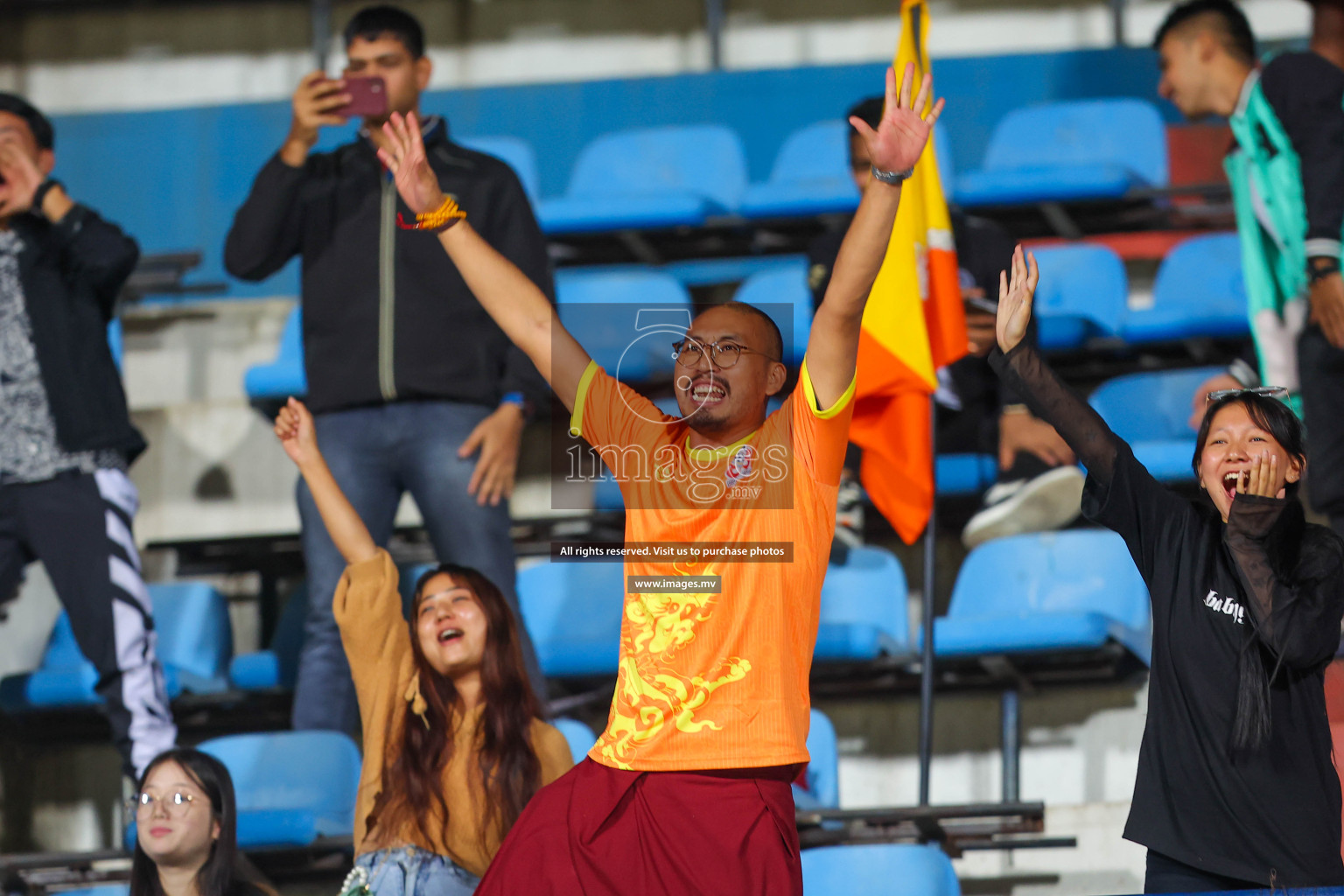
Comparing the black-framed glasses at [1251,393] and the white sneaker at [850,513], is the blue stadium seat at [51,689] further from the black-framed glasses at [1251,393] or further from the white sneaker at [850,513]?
the black-framed glasses at [1251,393]

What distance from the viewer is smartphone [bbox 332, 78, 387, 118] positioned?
364cm

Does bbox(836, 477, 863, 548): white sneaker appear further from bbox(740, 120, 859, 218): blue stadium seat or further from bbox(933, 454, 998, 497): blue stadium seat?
bbox(740, 120, 859, 218): blue stadium seat

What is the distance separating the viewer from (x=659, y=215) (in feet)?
15.5

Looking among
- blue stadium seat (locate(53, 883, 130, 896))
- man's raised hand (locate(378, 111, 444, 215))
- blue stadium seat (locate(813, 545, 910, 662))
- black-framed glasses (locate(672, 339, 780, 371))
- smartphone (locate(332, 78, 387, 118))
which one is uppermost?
smartphone (locate(332, 78, 387, 118))

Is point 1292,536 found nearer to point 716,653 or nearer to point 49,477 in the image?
point 716,653

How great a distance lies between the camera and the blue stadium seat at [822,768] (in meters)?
3.45

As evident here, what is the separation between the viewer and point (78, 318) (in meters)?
3.68

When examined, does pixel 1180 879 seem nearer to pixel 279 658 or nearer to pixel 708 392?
pixel 708 392

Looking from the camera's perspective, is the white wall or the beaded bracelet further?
the white wall

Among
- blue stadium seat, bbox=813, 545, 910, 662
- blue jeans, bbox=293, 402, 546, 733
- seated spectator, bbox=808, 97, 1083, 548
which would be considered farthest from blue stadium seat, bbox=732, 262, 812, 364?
blue jeans, bbox=293, 402, 546, 733

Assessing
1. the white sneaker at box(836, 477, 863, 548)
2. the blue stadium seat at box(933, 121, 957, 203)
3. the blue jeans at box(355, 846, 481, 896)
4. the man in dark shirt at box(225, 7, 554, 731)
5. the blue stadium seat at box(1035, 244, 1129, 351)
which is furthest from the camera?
the blue stadium seat at box(933, 121, 957, 203)

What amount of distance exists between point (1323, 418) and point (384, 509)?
2002 mm

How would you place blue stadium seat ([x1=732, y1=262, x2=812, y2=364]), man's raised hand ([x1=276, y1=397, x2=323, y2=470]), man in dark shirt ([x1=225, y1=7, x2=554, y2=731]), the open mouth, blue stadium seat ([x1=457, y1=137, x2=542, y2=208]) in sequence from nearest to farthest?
1. the open mouth
2. man's raised hand ([x1=276, y1=397, x2=323, y2=470])
3. man in dark shirt ([x1=225, y1=7, x2=554, y2=731])
4. blue stadium seat ([x1=732, y1=262, x2=812, y2=364])
5. blue stadium seat ([x1=457, y1=137, x2=542, y2=208])

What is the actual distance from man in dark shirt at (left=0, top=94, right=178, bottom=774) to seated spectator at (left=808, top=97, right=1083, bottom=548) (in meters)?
1.57
